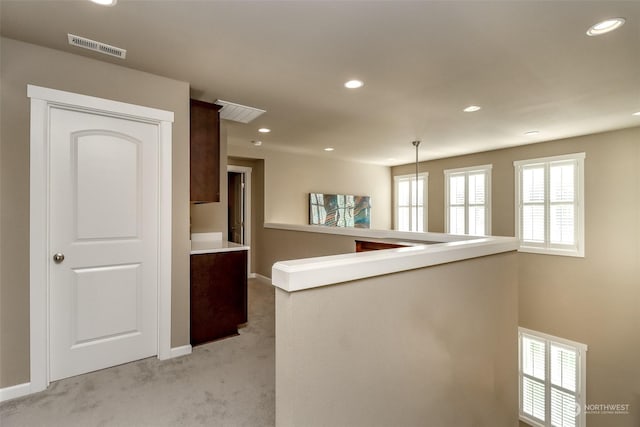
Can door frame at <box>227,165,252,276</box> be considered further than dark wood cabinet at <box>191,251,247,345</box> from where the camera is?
Yes

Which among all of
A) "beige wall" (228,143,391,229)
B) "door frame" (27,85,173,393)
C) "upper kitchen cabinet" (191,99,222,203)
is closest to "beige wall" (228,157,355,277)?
"beige wall" (228,143,391,229)

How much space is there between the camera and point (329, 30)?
6.08 ft

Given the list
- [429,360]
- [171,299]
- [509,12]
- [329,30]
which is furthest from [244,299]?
[509,12]

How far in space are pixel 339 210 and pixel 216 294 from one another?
4.03 m

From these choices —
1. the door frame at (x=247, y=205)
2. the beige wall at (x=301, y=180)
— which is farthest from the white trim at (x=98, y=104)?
the door frame at (x=247, y=205)

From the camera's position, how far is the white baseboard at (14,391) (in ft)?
6.13

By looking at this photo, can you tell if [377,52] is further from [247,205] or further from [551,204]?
[551,204]

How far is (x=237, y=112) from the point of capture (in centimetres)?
334

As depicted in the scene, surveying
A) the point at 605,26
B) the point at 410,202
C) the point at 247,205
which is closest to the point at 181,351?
the point at 247,205

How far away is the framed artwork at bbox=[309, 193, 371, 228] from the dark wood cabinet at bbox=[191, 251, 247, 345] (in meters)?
3.18

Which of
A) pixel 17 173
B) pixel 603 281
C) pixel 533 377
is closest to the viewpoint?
pixel 17 173

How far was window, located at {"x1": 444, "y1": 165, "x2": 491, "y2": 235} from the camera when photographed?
5812mm

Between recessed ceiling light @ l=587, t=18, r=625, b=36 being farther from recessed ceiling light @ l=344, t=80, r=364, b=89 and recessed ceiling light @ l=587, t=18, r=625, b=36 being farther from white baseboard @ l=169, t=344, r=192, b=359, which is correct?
white baseboard @ l=169, t=344, r=192, b=359

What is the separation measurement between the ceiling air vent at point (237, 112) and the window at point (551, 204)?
4.75 m
